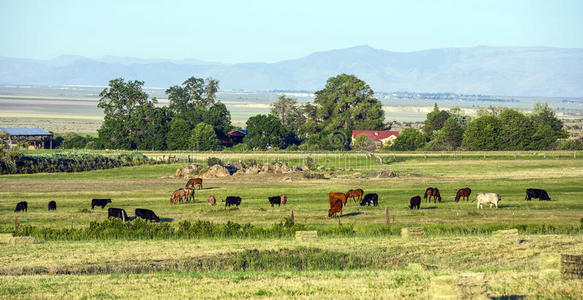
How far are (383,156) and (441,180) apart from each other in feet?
80.1

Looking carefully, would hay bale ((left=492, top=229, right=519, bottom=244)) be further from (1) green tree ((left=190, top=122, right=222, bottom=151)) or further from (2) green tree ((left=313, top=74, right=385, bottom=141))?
(2) green tree ((left=313, top=74, right=385, bottom=141))

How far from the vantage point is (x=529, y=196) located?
44656mm

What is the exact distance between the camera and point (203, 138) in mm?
98438

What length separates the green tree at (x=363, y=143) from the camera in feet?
333

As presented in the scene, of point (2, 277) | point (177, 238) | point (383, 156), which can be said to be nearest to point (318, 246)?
point (177, 238)

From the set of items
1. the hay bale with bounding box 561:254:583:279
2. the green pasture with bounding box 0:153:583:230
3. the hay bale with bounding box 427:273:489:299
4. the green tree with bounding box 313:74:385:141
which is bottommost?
the green pasture with bounding box 0:153:583:230

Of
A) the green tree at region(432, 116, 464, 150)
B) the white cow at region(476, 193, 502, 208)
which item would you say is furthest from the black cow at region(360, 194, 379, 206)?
the green tree at region(432, 116, 464, 150)

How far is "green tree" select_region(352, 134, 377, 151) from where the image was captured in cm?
10150

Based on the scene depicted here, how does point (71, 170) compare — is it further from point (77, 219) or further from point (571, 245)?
point (571, 245)

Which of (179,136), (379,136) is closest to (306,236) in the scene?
(179,136)

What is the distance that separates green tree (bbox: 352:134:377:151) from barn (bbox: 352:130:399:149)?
149 cm

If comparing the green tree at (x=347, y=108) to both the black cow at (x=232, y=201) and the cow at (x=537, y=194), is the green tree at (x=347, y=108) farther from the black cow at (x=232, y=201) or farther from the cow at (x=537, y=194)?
the black cow at (x=232, y=201)

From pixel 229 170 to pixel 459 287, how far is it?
5366 centimetres

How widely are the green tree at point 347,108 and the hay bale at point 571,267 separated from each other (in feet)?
313
